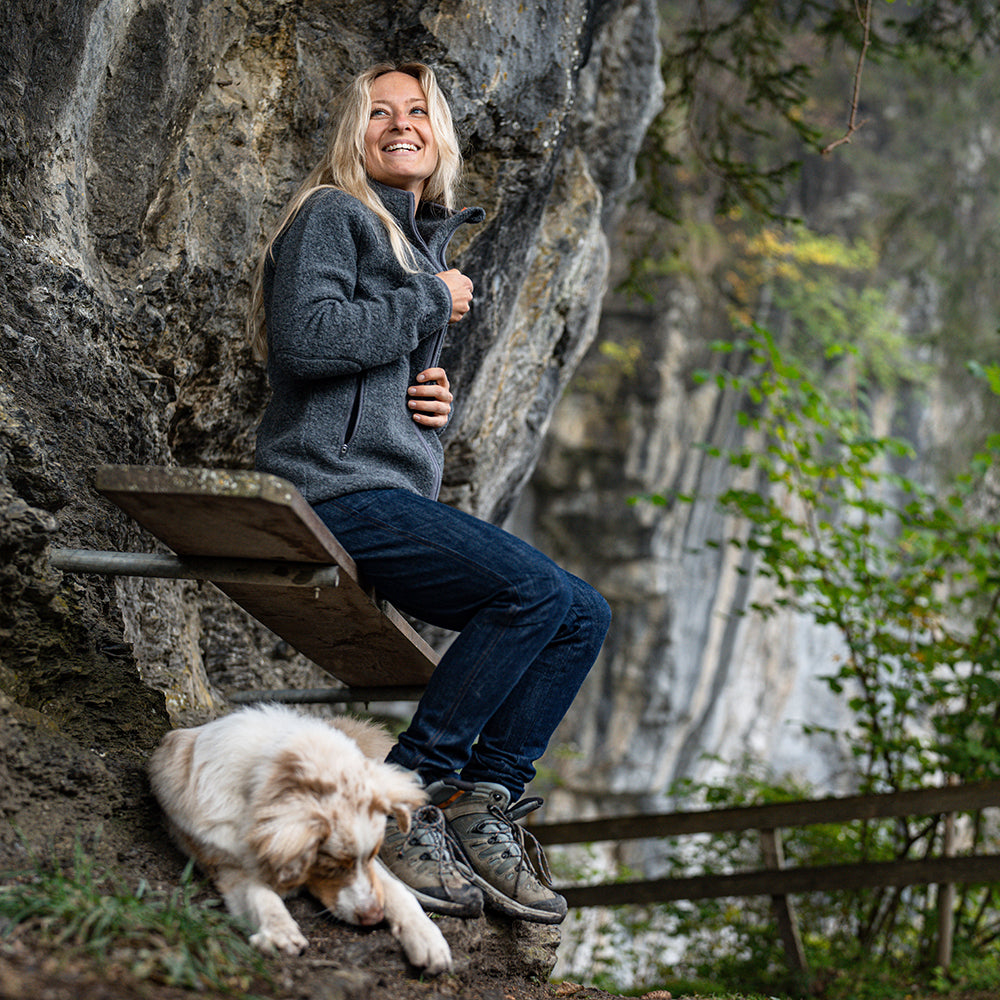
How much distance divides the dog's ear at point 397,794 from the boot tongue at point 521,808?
0.42 meters

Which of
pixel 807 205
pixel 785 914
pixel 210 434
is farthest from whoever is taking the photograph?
pixel 807 205

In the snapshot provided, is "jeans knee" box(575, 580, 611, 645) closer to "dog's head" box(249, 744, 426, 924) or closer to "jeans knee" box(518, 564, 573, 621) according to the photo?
"jeans knee" box(518, 564, 573, 621)

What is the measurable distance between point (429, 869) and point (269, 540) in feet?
3.00

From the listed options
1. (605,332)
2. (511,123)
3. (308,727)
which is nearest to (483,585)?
(308,727)

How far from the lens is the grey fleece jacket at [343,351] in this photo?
8.14ft

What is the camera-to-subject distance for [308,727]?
227cm

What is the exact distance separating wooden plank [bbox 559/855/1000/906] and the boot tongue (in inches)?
76.1

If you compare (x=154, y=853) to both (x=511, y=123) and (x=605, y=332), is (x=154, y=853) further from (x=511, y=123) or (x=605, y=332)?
(x=605, y=332)

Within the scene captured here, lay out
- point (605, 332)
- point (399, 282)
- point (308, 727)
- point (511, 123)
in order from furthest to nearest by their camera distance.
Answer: point (605, 332) → point (511, 123) → point (399, 282) → point (308, 727)

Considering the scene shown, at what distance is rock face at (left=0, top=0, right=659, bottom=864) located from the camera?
2.61 m

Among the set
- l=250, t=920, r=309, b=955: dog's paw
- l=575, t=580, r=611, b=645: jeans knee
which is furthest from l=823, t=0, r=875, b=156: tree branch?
l=250, t=920, r=309, b=955: dog's paw

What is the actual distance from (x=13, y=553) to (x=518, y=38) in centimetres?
298

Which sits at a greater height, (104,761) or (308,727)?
(308,727)

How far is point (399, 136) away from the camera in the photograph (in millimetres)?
2926
